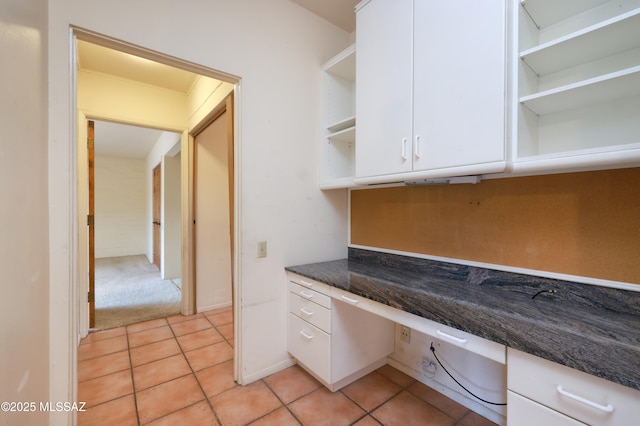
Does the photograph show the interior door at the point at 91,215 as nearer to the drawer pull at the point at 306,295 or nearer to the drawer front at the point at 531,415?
the drawer pull at the point at 306,295

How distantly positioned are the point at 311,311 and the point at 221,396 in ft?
2.62

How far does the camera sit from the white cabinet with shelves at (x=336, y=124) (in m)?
2.09

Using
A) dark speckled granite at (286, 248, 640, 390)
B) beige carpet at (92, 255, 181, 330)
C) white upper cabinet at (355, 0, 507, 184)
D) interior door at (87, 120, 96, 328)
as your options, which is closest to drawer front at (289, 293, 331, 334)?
dark speckled granite at (286, 248, 640, 390)

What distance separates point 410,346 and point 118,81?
148 inches

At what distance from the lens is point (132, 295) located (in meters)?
3.75

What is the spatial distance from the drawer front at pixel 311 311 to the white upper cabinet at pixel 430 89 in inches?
34.7

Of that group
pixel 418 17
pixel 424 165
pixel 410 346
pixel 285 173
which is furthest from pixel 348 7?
pixel 410 346

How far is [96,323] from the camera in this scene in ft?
9.32

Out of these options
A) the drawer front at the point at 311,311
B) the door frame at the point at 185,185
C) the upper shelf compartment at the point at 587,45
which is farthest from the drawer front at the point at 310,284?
the upper shelf compartment at the point at 587,45

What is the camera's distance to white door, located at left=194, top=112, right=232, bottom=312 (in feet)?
10.2

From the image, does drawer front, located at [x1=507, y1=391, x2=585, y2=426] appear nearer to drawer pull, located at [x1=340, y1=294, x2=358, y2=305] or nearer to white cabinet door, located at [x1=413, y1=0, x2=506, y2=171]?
drawer pull, located at [x1=340, y1=294, x2=358, y2=305]

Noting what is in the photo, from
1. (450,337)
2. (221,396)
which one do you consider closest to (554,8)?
(450,337)

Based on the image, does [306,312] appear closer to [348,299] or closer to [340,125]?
[348,299]

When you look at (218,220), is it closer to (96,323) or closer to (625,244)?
(96,323)
